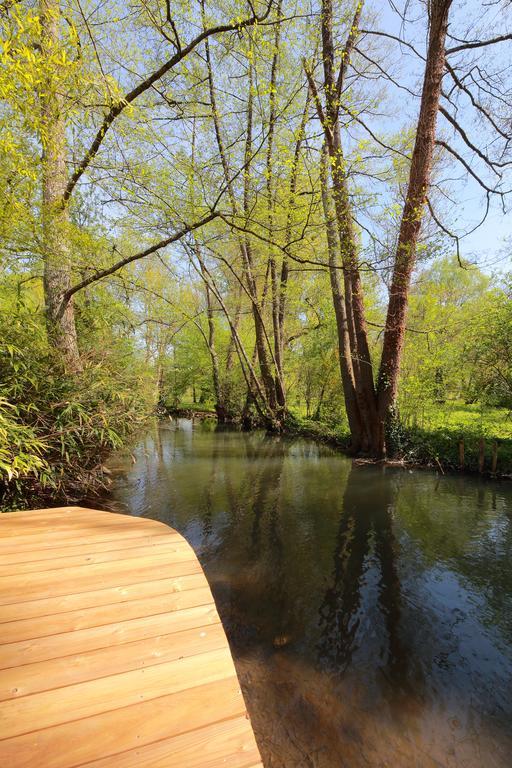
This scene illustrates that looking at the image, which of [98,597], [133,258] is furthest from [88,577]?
[133,258]

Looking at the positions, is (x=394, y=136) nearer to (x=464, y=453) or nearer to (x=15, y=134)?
(x=464, y=453)

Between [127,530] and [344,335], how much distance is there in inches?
303

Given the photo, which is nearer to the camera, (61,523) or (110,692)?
(110,692)

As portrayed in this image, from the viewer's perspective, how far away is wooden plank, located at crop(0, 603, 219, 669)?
1.15 m

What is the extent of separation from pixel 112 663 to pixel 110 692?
0.12 m

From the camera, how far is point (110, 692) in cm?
102

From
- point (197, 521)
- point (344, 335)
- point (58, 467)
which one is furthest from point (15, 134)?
point (344, 335)

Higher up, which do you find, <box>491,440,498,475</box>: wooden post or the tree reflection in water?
<box>491,440,498,475</box>: wooden post

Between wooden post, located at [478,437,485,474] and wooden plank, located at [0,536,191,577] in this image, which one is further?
wooden post, located at [478,437,485,474]

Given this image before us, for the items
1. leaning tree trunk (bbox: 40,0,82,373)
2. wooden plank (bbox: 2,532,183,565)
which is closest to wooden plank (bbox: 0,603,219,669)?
wooden plank (bbox: 2,532,183,565)

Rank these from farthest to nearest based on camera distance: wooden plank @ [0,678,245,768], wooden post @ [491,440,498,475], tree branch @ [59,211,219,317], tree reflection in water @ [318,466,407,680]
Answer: wooden post @ [491,440,498,475]
tree branch @ [59,211,219,317]
tree reflection in water @ [318,466,407,680]
wooden plank @ [0,678,245,768]

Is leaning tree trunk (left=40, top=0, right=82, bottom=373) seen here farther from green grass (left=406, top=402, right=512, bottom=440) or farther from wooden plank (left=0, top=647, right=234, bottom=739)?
green grass (left=406, top=402, right=512, bottom=440)

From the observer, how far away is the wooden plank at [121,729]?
2.71 ft

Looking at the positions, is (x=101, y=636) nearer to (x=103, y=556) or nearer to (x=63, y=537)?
(x=103, y=556)
